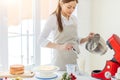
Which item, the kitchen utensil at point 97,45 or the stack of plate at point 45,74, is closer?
the stack of plate at point 45,74

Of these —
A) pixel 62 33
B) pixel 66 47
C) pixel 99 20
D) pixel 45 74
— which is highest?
pixel 99 20

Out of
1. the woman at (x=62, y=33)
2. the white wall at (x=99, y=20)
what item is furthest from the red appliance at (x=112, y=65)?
the white wall at (x=99, y=20)

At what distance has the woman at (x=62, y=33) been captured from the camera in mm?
2012

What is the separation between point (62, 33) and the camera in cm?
205

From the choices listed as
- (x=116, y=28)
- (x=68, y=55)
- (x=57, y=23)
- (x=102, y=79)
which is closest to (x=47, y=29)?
(x=57, y=23)

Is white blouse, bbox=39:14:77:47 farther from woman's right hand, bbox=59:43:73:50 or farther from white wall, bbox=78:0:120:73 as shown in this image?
white wall, bbox=78:0:120:73

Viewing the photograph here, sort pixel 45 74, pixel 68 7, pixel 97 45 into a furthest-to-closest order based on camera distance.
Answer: pixel 68 7 < pixel 97 45 < pixel 45 74

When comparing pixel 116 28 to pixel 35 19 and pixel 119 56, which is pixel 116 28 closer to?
pixel 35 19

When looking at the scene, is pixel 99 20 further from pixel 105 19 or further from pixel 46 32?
pixel 46 32

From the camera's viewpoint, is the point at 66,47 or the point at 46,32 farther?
the point at 46,32

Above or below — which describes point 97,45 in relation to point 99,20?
below

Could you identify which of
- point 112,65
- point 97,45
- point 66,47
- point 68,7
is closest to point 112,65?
point 112,65

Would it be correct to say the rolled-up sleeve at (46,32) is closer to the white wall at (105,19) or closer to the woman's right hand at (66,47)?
the woman's right hand at (66,47)

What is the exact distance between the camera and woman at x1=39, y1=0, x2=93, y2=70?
201cm
